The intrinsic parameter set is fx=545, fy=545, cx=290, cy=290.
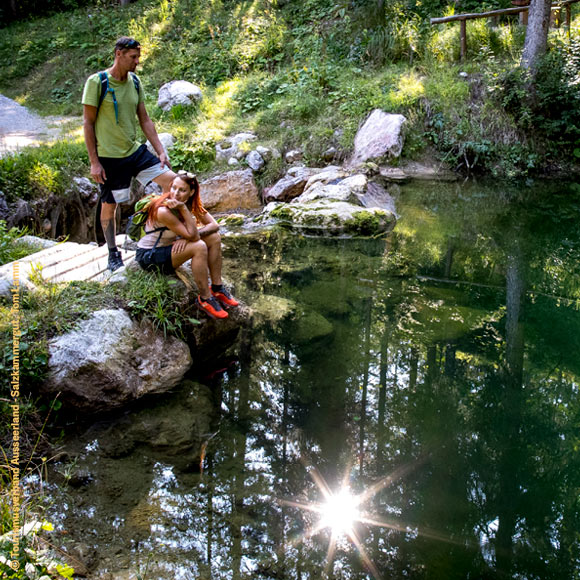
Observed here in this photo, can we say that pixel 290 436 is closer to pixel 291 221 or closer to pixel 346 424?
pixel 346 424

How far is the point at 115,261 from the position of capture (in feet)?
17.8

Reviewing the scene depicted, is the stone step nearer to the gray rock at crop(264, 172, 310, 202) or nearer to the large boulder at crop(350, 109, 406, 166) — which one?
the gray rock at crop(264, 172, 310, 202)

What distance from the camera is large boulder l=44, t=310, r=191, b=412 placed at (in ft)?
13.9

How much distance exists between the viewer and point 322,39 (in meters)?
14.9

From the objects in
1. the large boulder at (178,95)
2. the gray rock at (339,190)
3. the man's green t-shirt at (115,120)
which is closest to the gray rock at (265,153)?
the gray rock at (339,190)

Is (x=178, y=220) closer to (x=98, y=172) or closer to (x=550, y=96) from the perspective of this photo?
(x=98, y=172)

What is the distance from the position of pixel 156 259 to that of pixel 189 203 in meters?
0.61

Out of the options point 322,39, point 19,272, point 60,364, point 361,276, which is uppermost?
point 322,39

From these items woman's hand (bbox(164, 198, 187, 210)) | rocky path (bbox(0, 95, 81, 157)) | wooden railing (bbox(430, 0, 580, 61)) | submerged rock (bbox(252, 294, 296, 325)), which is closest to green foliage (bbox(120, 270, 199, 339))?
woman's hand (bbox(164, 198, 187, 210))

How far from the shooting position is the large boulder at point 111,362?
13.9 ft

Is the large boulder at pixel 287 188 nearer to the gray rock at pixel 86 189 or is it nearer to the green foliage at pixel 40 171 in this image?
the gray rock at pixel 86 189

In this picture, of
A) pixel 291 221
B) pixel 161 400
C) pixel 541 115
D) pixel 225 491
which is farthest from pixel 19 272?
pixel 541 115

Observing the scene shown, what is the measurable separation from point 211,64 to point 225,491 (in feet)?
46.9

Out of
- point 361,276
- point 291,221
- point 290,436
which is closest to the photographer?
point 290,436
